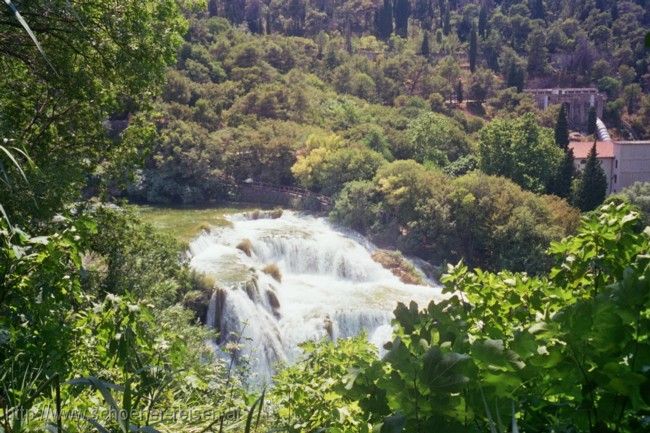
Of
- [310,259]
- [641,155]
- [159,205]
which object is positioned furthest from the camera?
[641,155]

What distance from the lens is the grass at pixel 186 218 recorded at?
762 inches

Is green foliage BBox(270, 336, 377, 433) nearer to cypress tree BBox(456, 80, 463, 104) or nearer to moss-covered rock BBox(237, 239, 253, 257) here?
moss-covered rock BBox(237, 239, 253, 257)

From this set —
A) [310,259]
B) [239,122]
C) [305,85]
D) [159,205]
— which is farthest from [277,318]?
[305,85]

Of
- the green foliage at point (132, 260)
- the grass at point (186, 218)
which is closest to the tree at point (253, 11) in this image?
the grass at point (186, 218)

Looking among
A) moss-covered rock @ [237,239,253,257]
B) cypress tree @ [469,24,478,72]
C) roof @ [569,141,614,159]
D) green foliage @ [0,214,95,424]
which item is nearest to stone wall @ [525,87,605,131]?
cypress tree @ [469,24,478,72]

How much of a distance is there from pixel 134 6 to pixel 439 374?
625 cm

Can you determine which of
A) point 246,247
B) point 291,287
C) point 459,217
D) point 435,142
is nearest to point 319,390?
point 291,287

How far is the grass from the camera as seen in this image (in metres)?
19.4

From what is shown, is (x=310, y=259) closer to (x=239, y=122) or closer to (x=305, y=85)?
(x=239, y=122)

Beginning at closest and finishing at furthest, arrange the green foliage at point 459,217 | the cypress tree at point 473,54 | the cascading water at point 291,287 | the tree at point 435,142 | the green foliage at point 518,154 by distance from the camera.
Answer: the cascading water at point 291,287, the green foliage at point 459,217, the green foliage at point 518,154, the tree at point 435,142, the cypress tree at point 473,54

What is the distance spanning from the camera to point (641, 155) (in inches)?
1335

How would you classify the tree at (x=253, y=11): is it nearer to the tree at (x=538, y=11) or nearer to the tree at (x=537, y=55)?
the tree at (x=537, y=55)

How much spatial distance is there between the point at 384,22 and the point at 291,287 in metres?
52.2

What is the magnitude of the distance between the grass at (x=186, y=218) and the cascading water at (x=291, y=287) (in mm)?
452
